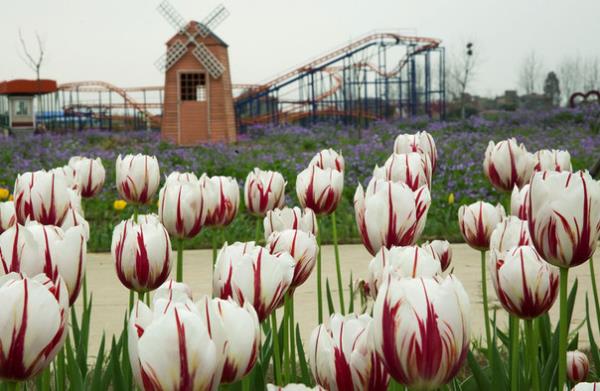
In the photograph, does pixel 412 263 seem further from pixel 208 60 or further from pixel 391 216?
pixel 208 60

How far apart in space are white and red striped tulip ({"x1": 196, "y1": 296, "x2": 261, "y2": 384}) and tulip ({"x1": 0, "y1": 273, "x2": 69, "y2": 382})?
7.7 inches

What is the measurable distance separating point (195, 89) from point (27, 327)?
986 inches

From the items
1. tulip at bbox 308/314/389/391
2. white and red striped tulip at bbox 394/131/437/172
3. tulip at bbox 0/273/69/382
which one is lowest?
tulip at bbox 308/314/389/391

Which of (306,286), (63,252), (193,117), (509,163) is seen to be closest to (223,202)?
(63,252)

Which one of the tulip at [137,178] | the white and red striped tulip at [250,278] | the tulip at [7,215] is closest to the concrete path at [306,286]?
the tulip at [137,178]

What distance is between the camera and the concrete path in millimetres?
4508

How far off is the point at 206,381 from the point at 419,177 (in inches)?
45.0

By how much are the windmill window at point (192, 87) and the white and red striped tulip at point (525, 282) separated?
24353 mm

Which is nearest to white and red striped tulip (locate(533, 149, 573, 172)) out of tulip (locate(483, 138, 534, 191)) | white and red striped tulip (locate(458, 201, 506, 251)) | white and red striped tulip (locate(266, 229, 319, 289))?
tulip (locate(483, 138, 534, 191))

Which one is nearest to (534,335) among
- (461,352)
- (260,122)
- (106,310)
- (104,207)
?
(461,352)

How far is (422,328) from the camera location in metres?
1.01

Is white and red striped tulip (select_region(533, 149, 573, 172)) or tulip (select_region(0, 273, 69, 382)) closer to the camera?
tulip (select_region(0, 273, 69, 382))

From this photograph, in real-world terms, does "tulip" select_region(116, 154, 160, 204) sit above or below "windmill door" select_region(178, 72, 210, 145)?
below

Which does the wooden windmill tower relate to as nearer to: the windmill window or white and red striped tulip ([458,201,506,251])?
the windmill window
